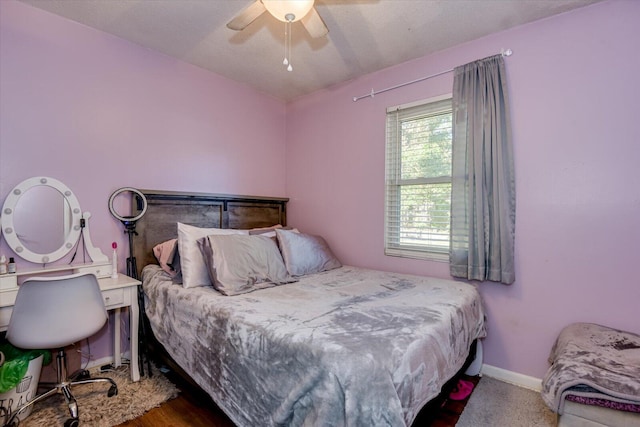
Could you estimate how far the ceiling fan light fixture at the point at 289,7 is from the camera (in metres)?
1.54

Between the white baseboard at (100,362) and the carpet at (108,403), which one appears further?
the white baseboard at (100,362)

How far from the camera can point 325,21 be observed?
2.17 metres

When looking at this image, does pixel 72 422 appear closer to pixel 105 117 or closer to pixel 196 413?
pixel 196 413

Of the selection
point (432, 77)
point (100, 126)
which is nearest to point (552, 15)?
point (432, 77)

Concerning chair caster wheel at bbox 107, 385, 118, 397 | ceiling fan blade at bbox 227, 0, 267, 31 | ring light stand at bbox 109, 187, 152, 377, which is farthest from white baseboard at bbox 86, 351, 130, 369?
ceiling fan blade at bbox 227, 0, 267, 31

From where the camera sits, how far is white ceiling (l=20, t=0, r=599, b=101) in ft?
6.56

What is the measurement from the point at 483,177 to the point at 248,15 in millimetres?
1904

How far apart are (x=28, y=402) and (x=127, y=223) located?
121cm

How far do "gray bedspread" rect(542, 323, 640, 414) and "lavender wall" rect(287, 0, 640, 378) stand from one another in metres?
0.29

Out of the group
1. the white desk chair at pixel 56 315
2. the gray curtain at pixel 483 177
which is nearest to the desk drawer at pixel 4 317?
the white desk chair at pixel 56 315

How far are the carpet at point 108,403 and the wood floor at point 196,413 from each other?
0.07m

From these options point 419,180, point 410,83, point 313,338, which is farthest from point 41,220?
point 410,83

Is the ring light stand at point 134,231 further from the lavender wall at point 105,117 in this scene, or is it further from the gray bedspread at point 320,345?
the gray bedspread at point 320,345

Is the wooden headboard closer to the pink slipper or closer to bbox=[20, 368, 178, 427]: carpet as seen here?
bbox=[20, 368, 178, 427]: carpet
